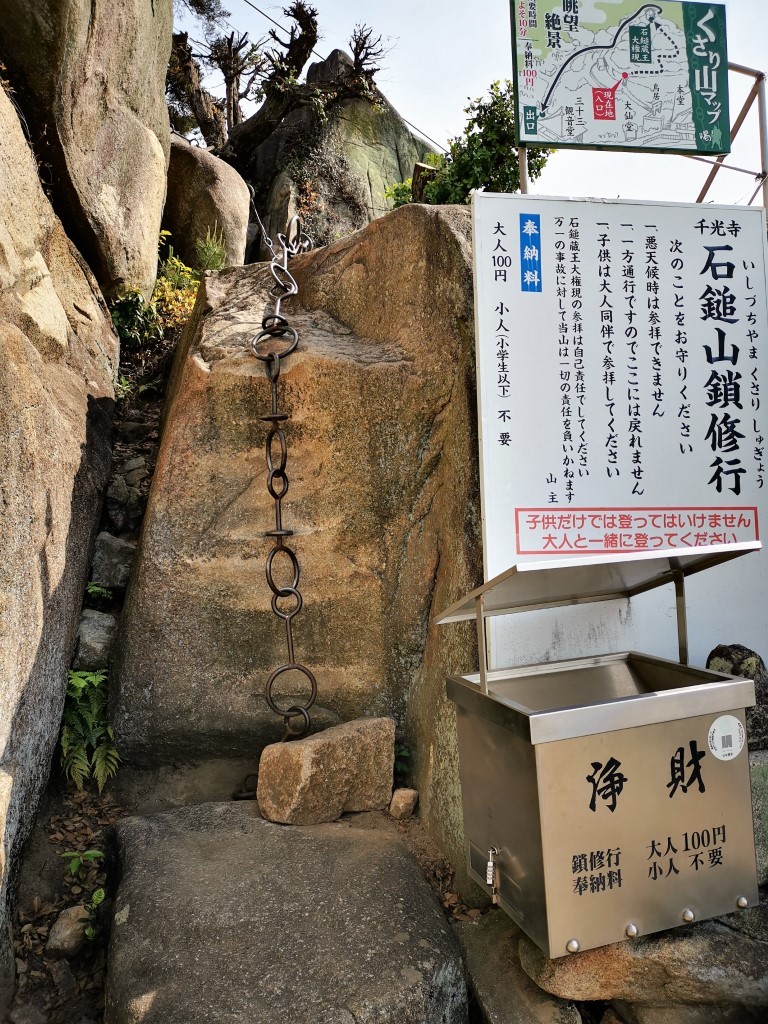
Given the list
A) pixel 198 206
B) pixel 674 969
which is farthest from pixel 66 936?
pixel 198 206

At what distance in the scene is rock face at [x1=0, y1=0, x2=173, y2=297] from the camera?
18.6ft

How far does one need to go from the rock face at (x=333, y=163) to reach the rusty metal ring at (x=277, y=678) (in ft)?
36.6

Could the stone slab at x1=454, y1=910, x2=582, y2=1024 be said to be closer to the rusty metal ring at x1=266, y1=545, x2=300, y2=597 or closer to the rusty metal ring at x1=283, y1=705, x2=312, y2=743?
the rusty metal ring at x1=283, y1=705, x2=312, y2=743

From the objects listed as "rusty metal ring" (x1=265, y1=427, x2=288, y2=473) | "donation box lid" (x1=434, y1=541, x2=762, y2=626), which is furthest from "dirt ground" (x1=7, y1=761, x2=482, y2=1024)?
"rusty metal ring" (x1=265, y1=427, x2=288, y2=473)

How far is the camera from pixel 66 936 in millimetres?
3568

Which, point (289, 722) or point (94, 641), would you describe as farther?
point (94, 641)

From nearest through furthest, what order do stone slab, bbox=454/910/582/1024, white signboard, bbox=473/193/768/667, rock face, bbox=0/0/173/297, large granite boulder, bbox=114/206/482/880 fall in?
1. stone slab, bbox=454/910/582/1024
2. white signboard, bbox=473/193/768/667
3. large granite boulder, bbox=114/206/482/880
4. rock face, bbox=0/0/173/297

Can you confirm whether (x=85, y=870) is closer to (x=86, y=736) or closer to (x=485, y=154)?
(x=86, y=736)

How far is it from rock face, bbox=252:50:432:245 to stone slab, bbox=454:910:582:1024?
12817 millimetres

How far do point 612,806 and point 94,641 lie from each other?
3524 millimetres

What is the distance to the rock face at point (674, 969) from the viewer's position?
271 centimetres

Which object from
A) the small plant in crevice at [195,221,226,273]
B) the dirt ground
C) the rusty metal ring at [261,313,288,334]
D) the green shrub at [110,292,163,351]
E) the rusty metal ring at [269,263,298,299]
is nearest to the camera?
the dirt ground

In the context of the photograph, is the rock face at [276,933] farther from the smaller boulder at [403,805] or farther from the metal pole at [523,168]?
the metal pole at [523,168]

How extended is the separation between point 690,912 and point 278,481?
3337 millimetres
